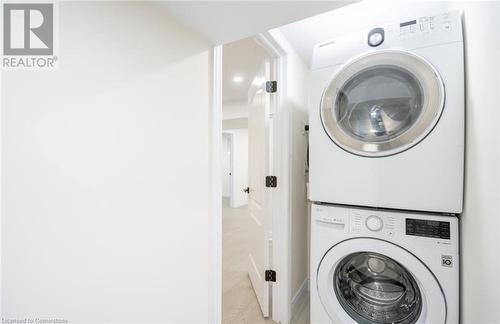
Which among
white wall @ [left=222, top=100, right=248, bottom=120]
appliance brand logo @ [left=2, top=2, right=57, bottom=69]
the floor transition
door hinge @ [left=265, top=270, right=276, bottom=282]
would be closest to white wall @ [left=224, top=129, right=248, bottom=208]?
white wall @ [left=222, top=100, right=248, bottom=120]

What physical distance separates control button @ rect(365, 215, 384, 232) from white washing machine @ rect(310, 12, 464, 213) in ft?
0.23

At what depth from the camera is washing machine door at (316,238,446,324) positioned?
96 cm

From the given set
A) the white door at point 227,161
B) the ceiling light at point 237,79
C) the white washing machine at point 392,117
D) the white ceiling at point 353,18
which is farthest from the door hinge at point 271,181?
the white door at point 227,161

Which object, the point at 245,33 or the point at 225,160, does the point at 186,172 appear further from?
the point at 225,160

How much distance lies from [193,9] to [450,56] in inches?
43.6

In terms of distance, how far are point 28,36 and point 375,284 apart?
5.61 feet

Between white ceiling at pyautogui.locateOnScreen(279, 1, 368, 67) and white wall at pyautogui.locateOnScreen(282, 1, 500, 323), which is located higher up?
white ceiling at pyautogui.locateOnScreen(279, 1, 368, 67)

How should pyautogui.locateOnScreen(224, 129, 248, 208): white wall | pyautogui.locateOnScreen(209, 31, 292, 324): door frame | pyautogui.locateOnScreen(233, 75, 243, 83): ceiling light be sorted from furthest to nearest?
pyautogui.locateOnScreen(224, 129, 248, 208): white wall
pyautogui.locateOnScreen(233, 75, 243, 83): ceiling light
pyautogui.locateOnScreen(209, 31, 292, 324): door frame

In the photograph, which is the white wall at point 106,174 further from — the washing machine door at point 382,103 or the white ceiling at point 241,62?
the white ceiling at point 241,62

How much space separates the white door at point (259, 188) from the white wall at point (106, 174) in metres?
0.88

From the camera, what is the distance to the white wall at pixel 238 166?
5926 mm

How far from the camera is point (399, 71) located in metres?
1.07

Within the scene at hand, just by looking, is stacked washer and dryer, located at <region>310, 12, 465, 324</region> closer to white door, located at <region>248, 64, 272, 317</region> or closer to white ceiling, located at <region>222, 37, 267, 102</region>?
white door, located at <region>248, 64, 272, 317</region>

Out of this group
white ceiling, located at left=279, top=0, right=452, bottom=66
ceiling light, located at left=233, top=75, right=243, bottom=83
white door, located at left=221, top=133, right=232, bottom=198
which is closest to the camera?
white ceiling, located at left=279, top=0, right=452, bottom=66
